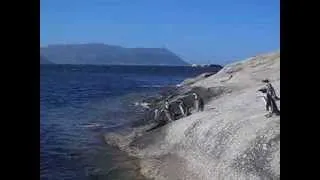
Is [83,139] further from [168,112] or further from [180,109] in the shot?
[180,109]

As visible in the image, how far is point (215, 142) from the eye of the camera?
15828mm

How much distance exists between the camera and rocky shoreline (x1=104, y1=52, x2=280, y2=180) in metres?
13.1

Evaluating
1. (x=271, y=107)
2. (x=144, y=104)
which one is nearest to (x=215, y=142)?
(x=271, y=107)

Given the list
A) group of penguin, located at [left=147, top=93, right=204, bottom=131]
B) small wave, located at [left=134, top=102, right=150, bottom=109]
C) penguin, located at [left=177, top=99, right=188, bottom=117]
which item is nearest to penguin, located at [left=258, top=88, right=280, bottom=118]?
group of penguin, located at [left=147, top=93, right=204, bottom=131]

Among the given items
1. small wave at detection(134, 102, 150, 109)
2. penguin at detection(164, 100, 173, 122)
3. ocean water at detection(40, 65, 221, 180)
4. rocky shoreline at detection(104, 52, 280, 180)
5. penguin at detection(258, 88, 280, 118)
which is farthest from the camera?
small wave at detection(134, 102, 150, 109)

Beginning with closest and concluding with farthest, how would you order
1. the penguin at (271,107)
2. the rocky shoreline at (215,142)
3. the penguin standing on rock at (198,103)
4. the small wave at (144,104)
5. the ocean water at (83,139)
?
the rocky shoreline at (215,142), the penguin at (271,107), the ocean water at (83,139), the penguin standing on rock at (198,103), the small wave at (144,104)

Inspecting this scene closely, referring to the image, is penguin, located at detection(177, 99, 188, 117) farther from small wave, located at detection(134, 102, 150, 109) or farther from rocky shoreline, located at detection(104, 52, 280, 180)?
small wave, located at detection(134, 102, 150, 109)

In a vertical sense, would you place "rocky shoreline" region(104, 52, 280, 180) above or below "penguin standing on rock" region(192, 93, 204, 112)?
below

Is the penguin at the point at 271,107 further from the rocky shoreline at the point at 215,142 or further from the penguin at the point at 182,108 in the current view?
the penguin at the point at 182,108

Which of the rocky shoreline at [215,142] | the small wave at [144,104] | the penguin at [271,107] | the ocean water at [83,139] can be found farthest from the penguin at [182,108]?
the small wave at [144,104]

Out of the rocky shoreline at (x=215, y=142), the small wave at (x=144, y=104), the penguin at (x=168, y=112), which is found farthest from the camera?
the small wave at (x=144, y=104)

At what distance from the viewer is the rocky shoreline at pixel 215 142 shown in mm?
13094
